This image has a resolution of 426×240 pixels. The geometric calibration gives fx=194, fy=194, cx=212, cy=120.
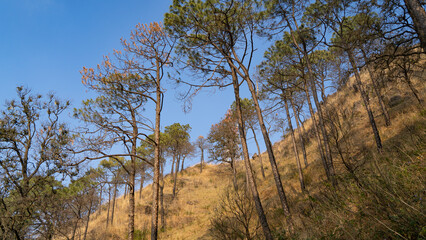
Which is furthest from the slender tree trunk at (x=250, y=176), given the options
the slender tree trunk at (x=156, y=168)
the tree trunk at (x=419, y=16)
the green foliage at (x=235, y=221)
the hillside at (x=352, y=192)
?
the tree trunk at (x=419, y=16)

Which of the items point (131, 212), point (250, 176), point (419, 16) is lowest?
point (131, 212)

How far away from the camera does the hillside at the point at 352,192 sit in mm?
3061

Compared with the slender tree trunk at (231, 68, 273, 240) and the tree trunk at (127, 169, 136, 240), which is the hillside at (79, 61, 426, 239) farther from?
the tree trunk at (127, 169, 136, 240)

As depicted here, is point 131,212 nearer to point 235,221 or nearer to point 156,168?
point 156,168

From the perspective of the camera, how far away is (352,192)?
194 inches

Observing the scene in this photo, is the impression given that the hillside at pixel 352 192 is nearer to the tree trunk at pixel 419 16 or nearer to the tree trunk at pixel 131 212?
the tree trunk at pixel 419 16

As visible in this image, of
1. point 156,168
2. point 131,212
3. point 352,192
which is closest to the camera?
point 352,192

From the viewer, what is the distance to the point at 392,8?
612 cm

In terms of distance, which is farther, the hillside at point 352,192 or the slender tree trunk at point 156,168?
the slender tree trunk at point 156,168

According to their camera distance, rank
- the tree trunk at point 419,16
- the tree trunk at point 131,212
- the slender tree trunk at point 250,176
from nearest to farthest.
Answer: the tree trunk at point 419,16, the slender tree trunk at point 250,176, the tree trunk at point 131,212

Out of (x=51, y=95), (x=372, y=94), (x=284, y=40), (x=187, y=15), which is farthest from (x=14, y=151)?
(x=372, y=94)

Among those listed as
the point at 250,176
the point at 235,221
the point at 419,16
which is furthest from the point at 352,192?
the point at 419,16

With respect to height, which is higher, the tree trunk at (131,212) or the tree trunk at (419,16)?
the tree trunk at (419,16)

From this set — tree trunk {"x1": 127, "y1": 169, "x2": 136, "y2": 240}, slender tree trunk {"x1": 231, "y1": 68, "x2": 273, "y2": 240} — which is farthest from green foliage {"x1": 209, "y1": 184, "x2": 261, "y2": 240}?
tree trunk {"x1": 127, "y1": 169, "x2": 136, "y2": 240}
